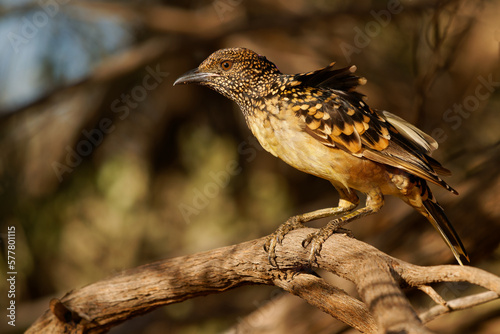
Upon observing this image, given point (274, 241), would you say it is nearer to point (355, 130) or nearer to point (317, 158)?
point (317, 158)

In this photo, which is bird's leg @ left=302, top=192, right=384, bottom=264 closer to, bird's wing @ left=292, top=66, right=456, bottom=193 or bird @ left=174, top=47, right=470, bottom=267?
bird @ left=174, top=47, right=470, bottom=267

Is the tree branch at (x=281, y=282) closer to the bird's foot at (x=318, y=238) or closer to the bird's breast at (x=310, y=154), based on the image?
the bird's foot at (x=318, y=238)

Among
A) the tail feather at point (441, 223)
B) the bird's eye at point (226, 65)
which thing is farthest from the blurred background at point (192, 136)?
the bird's eye at point (226, 65)

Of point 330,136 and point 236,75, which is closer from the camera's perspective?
point 330,136

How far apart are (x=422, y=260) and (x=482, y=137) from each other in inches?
115

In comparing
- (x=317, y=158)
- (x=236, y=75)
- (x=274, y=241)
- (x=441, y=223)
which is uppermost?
(x=236, y=75)

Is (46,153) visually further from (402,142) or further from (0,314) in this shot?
(402,142)

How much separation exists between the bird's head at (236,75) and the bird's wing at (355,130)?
0.25 metres

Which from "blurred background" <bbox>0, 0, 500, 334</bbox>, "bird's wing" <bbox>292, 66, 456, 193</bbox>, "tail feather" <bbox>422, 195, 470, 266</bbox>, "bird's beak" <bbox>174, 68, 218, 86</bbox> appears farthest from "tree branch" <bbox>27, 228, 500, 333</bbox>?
"blurred background" <bbox>0, 0, 500, 334</bbox>

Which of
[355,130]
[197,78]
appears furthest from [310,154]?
[197,78]

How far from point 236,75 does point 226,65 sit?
0.33ft

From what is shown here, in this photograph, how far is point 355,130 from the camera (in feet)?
10.9

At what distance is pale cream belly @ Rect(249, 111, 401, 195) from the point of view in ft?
10.7

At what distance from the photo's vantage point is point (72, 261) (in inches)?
303
